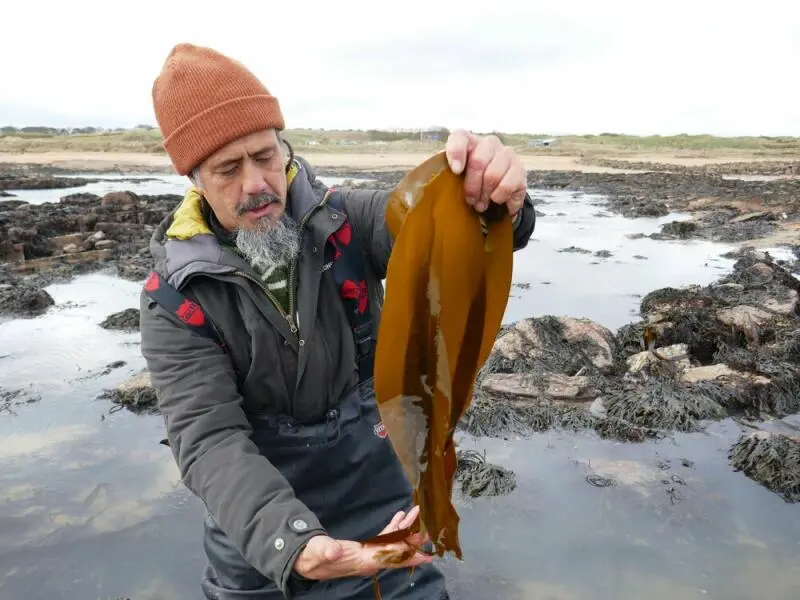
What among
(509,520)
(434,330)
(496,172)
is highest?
(496,172)

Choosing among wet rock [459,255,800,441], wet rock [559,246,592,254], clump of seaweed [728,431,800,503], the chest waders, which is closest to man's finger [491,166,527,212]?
the chest waders

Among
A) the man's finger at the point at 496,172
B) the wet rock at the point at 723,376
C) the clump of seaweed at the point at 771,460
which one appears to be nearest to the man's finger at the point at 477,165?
the man's finger at the point at 496,172

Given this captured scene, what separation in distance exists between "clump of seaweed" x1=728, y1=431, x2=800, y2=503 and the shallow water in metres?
0.10

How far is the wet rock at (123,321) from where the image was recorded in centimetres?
873

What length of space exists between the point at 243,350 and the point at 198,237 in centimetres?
44

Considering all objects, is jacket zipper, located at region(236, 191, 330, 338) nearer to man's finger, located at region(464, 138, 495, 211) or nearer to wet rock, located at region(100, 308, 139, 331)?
man's finger, located at region(464, 138, 495, 211)

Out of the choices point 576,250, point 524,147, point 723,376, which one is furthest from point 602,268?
point 524,147

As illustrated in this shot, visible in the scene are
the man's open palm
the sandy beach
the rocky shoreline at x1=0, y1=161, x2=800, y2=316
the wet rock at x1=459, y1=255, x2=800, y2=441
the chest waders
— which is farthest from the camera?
the sandy beach

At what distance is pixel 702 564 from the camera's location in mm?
3770

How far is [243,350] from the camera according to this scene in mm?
2285

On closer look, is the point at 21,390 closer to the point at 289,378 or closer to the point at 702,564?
Result: the point at 289,378

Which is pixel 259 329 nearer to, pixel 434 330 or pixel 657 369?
pixel 434 330

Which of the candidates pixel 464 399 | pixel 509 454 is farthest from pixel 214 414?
pixel 509 454

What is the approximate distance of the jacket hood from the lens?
218 cm
